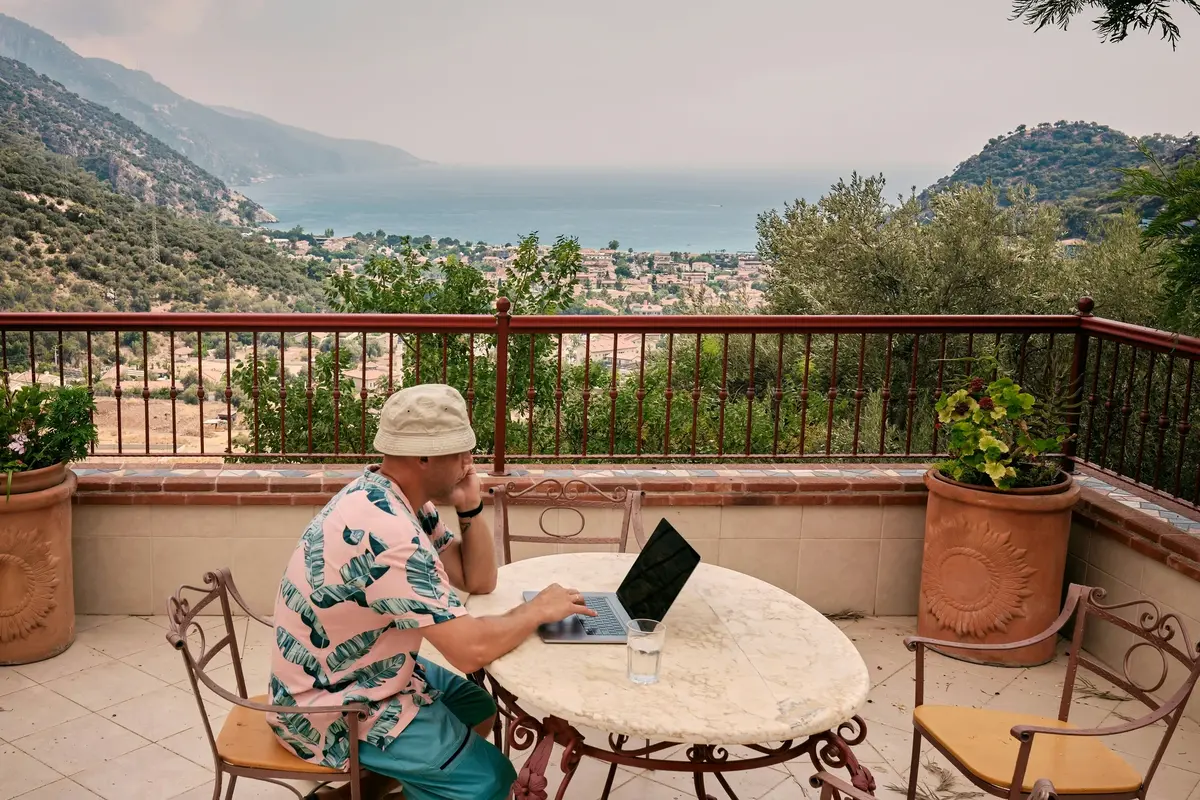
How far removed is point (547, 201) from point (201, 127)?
1216 cm

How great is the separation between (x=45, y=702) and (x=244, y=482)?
1.15m

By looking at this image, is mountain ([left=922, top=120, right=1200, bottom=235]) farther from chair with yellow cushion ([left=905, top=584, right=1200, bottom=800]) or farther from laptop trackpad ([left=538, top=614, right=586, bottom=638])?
laptop trackpad ([left=538, top=614, right=586, bottom=638])

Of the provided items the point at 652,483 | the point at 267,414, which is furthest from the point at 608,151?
the point at 652,483

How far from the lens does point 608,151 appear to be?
42.8 m

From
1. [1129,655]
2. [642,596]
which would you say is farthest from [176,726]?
[1129,655]

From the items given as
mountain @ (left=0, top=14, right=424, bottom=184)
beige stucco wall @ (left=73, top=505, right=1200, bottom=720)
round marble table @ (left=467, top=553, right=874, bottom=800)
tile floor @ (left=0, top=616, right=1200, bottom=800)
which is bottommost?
tile floor @ (left=0, top=616, right=1200, bottom=800)

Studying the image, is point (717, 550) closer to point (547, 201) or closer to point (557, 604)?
point (557, 604)

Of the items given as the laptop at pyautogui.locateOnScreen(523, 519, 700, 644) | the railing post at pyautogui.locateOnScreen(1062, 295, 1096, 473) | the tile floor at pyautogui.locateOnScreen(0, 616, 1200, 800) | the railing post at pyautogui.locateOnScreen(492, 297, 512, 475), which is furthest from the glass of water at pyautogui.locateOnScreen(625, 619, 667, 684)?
the railing post at pyautogui.locateOnScreen(1062, 295, 1096, 473)

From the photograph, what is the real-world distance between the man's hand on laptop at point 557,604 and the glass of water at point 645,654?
196 mm

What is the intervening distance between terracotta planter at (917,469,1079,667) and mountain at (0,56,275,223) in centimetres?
1993

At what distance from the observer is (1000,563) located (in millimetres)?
4227

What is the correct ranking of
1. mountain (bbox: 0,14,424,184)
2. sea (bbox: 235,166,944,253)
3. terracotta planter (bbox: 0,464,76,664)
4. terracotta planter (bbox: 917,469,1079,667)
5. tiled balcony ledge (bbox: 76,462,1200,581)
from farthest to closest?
sea (bbox: 235,166,944,253) → mountain (bbox: 0,14,424,184) → tiled balcony ledge (bbox: 76,462,1200,581) → terracotta planter (bbox: 917,469,1079,667) → terracotta planter (bbox: 0,464,76,664)

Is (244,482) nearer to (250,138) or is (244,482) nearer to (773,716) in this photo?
(773,716)

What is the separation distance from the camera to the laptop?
2.40 meters
